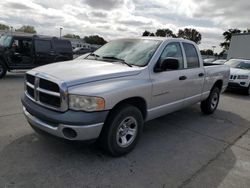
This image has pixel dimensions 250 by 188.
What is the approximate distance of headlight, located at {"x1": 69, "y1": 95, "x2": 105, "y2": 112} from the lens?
121 inches

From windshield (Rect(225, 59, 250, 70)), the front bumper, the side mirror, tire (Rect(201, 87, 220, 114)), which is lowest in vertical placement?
tire (Rect(201, 87, 220, 114))

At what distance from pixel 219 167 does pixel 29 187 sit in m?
2.67

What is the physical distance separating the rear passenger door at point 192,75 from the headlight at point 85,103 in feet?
7.89

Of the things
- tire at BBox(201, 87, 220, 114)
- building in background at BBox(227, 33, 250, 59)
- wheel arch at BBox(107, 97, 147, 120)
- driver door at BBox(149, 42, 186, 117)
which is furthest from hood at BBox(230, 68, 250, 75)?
building in background at BBox(227, 33, 250, 59)

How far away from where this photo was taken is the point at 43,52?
478 inches

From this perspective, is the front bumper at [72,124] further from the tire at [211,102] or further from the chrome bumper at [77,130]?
the tire at [211,102]

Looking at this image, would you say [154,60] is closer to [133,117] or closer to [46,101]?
[133,117]

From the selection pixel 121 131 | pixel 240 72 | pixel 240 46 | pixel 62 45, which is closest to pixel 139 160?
pixel 121 131

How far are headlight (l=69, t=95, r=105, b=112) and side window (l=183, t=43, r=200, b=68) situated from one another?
2.65 metres

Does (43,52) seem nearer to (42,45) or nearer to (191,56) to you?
(42,45)

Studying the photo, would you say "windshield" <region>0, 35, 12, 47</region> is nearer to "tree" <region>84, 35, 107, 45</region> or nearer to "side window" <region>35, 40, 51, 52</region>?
"side window" <region>35, 40, 51, 52</region>

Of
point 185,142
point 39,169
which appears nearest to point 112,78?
point 39,169

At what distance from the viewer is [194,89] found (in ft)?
17.3

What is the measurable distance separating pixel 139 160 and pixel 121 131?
1.70ft
